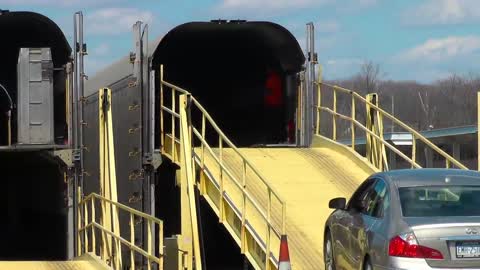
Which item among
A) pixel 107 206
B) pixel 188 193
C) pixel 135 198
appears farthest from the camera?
pixel 135 198

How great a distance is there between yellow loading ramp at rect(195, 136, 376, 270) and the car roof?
217 centimetres

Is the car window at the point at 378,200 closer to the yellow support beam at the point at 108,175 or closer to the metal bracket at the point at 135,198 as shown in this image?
the yellow support beam at the point at 108,175

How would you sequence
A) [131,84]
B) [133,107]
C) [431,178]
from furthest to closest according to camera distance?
[131,84] → [133,107] → [431,178]

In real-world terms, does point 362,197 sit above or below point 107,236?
above

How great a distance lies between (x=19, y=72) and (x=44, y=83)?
476 millimetres

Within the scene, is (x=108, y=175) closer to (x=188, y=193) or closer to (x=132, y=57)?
(x=132, y=57)

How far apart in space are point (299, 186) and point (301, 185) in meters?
0.07

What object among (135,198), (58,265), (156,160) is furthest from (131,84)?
(58,265)

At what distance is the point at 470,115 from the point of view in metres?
83.2

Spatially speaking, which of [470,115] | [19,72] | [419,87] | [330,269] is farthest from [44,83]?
[419,87]

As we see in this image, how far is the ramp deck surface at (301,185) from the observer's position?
12.6 meters

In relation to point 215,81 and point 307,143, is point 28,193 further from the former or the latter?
point 307,143

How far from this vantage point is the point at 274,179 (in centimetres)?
1502

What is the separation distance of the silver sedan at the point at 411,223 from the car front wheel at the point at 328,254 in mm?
126
